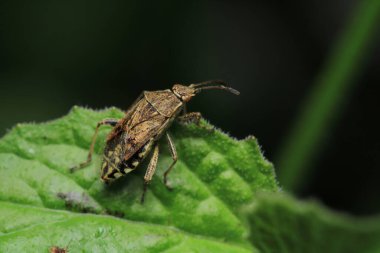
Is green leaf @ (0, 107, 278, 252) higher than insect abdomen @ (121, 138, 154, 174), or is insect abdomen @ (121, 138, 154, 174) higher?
insect abdomen @ (121, 138, 154, 174)

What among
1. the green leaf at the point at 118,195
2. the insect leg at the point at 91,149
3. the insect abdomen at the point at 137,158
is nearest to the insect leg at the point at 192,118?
the green leaf at the point at 118,195

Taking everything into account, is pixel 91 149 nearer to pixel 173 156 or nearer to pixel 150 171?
pixel 150 171

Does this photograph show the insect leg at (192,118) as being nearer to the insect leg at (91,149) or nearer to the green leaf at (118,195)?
the green leaf at (118,195)

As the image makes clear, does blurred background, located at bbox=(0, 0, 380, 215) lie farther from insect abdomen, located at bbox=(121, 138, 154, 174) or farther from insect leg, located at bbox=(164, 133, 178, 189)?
insect leg, located at bbox=(164, 133, 178, 189)

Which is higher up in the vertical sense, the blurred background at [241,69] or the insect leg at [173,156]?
the blurred background at [241,69]

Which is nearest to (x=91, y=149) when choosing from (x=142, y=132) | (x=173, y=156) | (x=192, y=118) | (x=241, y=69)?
(x=173, y=156)

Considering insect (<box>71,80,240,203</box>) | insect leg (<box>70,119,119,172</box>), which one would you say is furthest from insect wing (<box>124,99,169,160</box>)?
insect leg (<box>70,119,119,172</box>)

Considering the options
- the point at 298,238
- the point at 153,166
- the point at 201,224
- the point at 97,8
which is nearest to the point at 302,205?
the point at 298,238
